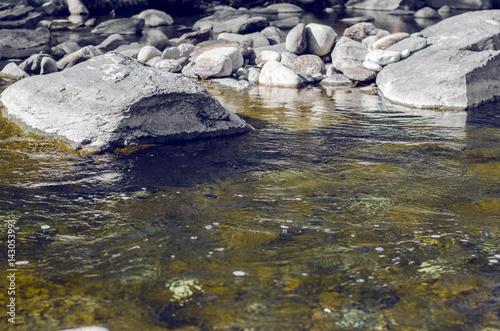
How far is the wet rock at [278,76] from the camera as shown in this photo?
37.5ft

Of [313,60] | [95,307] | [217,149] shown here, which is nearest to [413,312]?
[95,307]

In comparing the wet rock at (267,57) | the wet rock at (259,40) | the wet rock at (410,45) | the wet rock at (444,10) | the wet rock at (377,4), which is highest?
the wet rock at (377,4)

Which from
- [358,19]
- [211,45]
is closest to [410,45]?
[211,45]

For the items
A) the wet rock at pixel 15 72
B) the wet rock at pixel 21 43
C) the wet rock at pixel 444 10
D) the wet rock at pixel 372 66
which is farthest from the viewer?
the wet rock at pixel 444 10

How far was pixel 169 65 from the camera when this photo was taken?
12.5 meters

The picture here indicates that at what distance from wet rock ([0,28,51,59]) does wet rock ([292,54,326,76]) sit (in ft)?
24.4

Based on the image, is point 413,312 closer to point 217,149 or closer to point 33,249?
point 33,249

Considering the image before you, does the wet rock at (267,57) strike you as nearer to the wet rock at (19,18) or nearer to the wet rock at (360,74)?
the wet rock at (360,74)

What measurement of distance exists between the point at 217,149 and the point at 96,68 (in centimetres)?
230

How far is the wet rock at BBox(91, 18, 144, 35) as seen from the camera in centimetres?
1981

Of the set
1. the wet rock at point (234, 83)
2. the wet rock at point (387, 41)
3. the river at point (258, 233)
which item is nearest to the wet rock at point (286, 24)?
the wet rock at point (387, 41)

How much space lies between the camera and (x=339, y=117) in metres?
8.78

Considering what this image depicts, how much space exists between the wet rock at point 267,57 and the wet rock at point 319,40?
3.05 feet

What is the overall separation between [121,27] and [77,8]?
6350 millimetres
